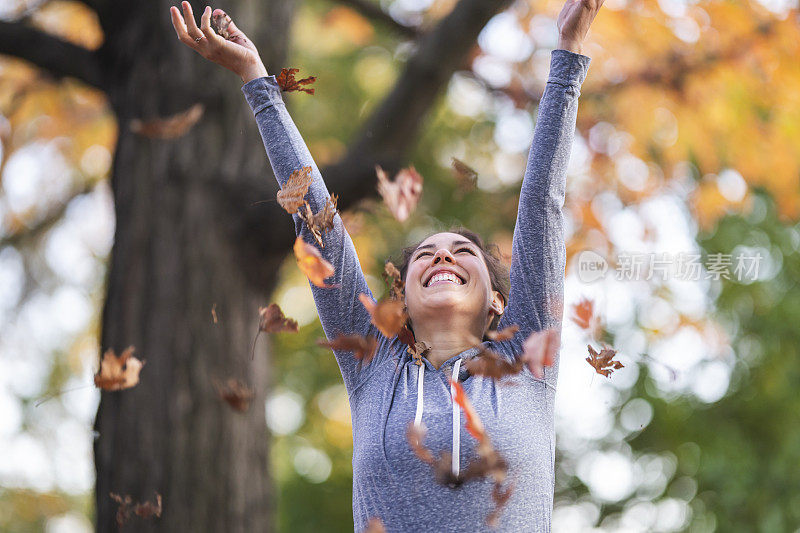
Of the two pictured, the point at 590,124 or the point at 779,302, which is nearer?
the point at 590,124

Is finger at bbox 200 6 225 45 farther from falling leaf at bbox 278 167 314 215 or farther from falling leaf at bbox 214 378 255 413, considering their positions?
falling leaf at bbox 214 378 255 413

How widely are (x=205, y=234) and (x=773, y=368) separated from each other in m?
5.46

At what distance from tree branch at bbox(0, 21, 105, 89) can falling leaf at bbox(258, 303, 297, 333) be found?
1.71 m

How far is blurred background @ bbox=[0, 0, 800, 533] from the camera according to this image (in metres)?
2.83

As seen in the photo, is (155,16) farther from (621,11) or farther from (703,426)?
(703,426)

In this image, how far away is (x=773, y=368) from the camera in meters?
6.75

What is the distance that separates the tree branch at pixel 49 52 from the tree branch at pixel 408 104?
1074mm

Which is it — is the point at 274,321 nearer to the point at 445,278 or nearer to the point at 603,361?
the point at 445,278

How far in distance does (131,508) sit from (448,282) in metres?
1.55

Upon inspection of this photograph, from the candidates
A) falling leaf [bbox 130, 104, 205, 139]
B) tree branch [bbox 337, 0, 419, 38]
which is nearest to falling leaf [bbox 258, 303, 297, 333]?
falling leaf [bbox 130, 104, 205, 139]

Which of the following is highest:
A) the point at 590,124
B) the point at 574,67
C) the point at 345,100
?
the point at 574,67

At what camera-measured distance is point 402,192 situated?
8.52 ft

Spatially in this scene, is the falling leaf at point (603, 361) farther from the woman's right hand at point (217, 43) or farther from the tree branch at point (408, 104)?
the tree branch at point (408, 104)

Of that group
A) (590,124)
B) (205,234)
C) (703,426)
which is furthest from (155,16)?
Result: (703,426)
